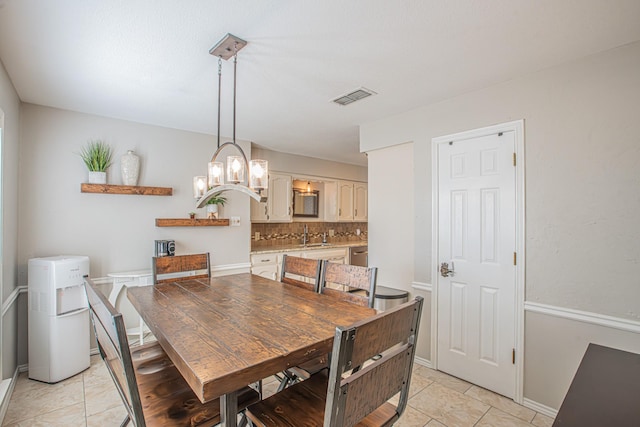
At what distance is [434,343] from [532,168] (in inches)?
67.3

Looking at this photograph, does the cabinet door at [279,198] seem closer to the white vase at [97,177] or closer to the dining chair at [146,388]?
the white vase at [97,177]

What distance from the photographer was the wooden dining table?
112 cm

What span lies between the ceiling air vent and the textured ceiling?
78 millimetres

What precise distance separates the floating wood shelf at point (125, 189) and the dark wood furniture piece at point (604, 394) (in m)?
3.71

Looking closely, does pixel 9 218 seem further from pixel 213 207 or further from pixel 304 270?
pixel 304 270

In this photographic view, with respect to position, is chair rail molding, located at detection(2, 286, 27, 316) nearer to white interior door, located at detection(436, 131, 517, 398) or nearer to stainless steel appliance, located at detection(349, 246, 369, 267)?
white interior door, located at detection(436, 131, 517, 398)

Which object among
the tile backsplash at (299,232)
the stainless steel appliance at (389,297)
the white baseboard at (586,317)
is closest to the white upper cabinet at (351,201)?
the tile backsplash at (299,232)

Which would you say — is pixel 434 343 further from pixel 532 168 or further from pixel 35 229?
pixel 35 229

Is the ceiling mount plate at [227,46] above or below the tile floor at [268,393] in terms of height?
above

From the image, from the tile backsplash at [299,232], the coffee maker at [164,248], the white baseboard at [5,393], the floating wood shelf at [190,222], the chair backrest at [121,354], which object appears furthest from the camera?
the tile backsplash at [299,232]

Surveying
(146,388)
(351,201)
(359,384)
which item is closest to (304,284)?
(146,388)

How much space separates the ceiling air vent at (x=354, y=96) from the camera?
8.65 ft

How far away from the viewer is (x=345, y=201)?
611cm

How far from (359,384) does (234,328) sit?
2.25 ft
